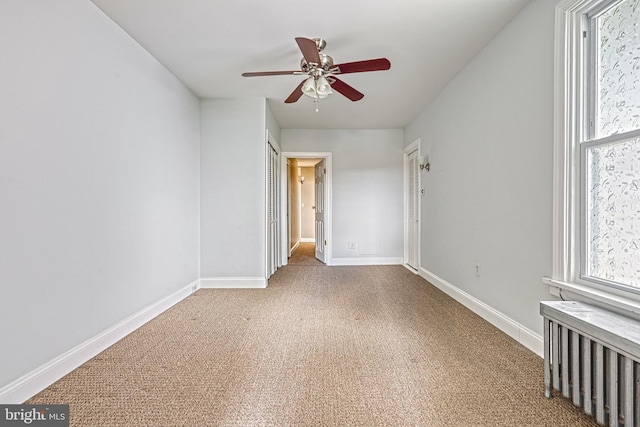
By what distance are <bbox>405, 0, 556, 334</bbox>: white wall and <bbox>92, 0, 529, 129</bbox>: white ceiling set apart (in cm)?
23

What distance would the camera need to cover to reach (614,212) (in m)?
1.51

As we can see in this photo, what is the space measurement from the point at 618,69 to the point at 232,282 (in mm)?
3763

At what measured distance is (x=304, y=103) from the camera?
375 centimetres

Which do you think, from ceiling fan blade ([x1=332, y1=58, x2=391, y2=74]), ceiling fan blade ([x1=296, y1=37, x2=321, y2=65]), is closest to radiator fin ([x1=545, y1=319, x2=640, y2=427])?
ceiling fan blade ([x1=332, y1=58, x2=391, y2=74])

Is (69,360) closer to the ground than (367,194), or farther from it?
closer to the ground

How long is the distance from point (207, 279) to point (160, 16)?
8.99 feet

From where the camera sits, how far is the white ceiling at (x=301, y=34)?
77.7 inches

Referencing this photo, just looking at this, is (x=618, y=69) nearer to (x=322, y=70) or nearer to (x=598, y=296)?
(x=598, y=296)

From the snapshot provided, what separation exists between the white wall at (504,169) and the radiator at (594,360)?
504 millimetres

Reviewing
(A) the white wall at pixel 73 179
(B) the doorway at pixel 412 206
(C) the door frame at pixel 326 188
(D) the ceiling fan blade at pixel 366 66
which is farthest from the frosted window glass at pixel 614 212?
(C) the door frame at pixel 326 188

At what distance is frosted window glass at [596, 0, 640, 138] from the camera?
4.64 ft

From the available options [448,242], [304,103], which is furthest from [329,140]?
[448,242]

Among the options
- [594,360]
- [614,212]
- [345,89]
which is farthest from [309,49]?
[594,360]

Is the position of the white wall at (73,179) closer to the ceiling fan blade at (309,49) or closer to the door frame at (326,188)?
the ceiling fan blade at (309,49)
